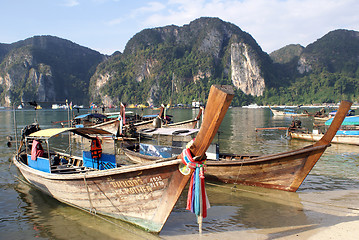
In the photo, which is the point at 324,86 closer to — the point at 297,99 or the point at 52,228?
the point at 297,99

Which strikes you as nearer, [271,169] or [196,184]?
[196,184]

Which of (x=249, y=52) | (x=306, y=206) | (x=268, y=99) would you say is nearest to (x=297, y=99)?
(x=268, y=99)

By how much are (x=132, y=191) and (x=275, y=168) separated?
20.2ft

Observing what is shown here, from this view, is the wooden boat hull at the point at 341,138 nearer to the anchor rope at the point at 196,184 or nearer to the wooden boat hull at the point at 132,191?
the anchor rope at the point at 196,184

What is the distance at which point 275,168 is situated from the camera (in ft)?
32.3

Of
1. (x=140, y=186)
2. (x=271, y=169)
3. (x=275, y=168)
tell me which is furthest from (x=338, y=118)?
(x=140, y=186)

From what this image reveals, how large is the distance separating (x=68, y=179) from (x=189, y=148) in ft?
15.6

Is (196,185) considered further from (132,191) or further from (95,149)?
(95,149)

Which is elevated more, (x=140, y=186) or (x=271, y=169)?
(x=140, y=186)

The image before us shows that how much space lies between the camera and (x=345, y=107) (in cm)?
767

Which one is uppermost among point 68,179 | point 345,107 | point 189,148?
point 345,107

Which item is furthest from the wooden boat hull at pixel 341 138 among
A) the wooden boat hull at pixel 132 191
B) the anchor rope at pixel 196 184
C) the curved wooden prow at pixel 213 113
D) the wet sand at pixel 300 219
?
the curved wooden prow at pixel 213 113

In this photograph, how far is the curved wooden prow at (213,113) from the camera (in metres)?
4.60

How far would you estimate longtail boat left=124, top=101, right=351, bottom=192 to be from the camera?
29.3ft
